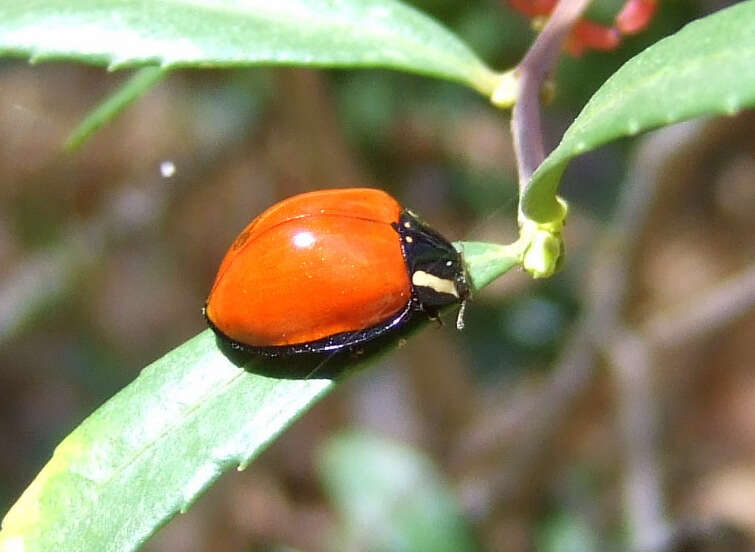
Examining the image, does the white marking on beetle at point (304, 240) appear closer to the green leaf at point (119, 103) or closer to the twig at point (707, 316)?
the green leaf at point (119, 103)

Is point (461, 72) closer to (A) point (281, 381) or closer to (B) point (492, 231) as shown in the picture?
(A) point (281, 381)

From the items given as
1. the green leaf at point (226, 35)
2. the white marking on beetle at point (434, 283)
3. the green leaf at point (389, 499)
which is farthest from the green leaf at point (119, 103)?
the green leaf at point (389, 499)

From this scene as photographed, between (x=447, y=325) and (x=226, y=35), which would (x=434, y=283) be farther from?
(x=447, y=325)

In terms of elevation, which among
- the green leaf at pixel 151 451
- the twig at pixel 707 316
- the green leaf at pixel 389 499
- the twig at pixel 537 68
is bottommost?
the green leaf at pixel 389 499

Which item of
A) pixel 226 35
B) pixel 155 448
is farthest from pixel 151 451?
pixel 226 35

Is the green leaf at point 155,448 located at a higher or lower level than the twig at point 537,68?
lower

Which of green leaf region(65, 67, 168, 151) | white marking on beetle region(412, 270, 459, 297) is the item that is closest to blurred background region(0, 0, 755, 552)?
white marking on beetle region(412, 270, 459, 297)

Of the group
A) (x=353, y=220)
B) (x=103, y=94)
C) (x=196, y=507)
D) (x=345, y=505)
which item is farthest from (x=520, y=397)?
(x=103, y=94)
